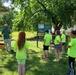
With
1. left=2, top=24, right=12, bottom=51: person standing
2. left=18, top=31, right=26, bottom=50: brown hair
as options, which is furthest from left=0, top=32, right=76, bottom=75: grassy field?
left=2, top=24, right=12, bottom=51: person standing

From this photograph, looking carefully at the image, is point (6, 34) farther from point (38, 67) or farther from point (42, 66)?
point (38, 67)

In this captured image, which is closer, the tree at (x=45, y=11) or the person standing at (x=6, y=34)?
the person standing at (x=6, y=34)

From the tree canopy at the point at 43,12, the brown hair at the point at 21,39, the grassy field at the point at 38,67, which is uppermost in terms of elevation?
the tree canopy at the point at 43,12

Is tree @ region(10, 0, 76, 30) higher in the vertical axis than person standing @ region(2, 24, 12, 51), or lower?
higher

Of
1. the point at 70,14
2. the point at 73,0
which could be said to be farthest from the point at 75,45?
the point at 70,14

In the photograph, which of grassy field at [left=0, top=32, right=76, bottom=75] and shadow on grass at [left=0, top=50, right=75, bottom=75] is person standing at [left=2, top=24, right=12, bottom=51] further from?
grassy field at [left=0, top=32, right=76, bottom=75]

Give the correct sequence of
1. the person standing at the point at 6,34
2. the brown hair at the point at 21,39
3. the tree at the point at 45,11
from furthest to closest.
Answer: the tree at the point at 45,11 → the person standing at the point at 6,34 → the brown hair at the point at 21,39

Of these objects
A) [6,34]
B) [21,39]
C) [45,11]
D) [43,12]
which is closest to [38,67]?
[21,39]

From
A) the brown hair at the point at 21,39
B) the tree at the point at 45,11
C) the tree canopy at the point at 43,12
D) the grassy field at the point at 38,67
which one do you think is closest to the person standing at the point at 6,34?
the grassy field at the point at 38,67

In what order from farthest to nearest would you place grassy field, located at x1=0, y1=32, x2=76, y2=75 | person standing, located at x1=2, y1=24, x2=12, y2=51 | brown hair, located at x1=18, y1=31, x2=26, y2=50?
person standing, located at x1=2, y1=24, x2=12, y2=51, grassy field, located at x1=0, y1=32, x2=76, y2=75, brown hair, located at x1=18, y1=31, x2=26, y2=50

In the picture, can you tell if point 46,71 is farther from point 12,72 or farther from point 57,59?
point 57,59

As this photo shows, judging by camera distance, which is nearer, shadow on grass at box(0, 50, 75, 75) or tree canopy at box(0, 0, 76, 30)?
shadow on grass at box(0, 50, 75, 75)

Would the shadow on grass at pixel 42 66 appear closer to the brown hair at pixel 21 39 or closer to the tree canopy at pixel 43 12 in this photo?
the brown hair at pixel 21 39

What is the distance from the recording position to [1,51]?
57.1ft
